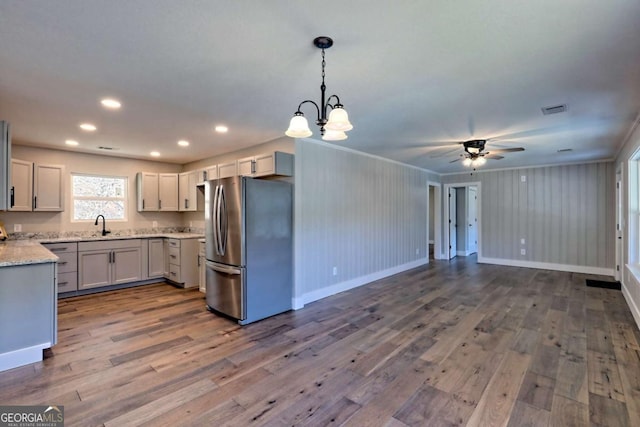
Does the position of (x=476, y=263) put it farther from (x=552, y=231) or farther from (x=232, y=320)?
(x=232, y=320)

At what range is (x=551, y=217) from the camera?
267 inches

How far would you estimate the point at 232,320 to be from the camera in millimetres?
3758

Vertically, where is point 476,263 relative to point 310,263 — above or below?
below

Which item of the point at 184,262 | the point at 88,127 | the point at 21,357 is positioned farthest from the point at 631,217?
the point at 88,127

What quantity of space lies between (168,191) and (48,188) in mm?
1758

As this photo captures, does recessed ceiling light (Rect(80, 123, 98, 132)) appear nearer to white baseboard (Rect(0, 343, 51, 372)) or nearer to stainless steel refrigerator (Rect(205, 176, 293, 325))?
stainless steel refrigerator (Rect(205, 176, 293, 325))

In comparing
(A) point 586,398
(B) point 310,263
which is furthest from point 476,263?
(A) point 586,398

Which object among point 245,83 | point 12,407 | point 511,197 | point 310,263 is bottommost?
point 12,407

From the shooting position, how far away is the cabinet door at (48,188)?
4742 millimetres

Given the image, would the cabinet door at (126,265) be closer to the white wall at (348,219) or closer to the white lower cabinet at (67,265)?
the white lower cabinet at (67,265)

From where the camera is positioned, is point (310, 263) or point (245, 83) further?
point (310, 263)

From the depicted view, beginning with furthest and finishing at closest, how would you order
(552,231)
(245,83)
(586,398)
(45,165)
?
(552,231), (45,165), (245,83), (586,398)

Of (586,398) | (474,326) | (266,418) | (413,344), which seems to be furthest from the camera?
(474,326)

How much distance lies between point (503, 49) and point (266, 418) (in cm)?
285
